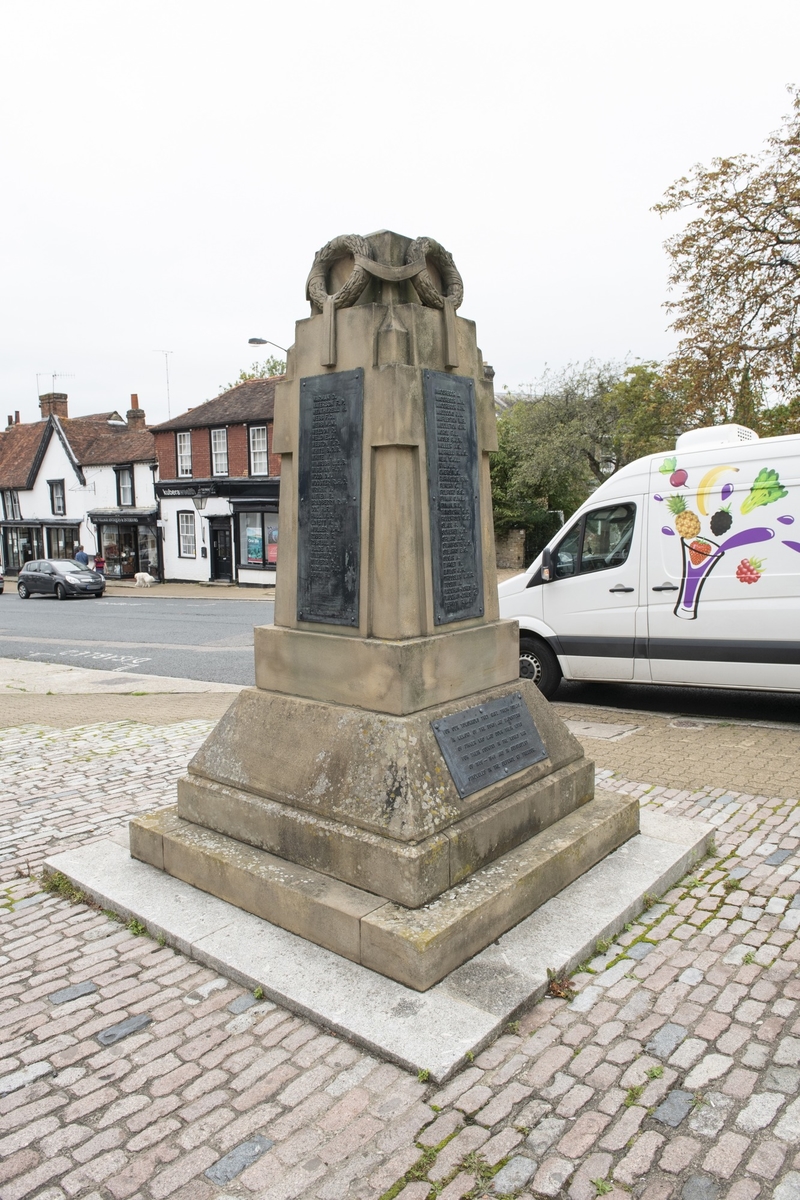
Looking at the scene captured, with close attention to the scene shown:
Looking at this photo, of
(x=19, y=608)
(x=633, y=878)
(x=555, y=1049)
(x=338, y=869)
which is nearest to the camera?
(x=555, y=1049)

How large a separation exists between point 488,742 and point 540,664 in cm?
499

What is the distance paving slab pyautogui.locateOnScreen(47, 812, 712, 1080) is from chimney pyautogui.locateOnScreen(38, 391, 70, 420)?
4480 centimetres

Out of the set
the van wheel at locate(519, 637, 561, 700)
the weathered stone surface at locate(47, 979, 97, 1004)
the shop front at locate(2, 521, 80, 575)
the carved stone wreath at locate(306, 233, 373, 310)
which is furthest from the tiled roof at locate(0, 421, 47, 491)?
the weathered stone surface at locate(47, 979, 97, 1004)

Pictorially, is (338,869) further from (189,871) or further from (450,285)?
(450,285)

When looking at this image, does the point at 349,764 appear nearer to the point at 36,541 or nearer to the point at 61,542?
the point at 61,542

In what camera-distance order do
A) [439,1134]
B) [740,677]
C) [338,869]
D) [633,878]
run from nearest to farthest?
1. [439,1134]
2. [338,869]
3. [633,878]
4. [740,677]

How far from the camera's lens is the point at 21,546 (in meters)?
45.0

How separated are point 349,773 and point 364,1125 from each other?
155 cm

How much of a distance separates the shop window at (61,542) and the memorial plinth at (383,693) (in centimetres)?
3927

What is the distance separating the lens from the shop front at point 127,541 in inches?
1436

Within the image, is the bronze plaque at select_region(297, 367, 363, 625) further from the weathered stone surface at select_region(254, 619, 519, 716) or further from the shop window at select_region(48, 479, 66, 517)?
the shop window at select_region(48, 479, 66, 517)

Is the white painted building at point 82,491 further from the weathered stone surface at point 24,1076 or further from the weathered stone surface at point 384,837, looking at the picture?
the weathered stone surface at point 24,1076

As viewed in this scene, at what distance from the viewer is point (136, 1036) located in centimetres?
313

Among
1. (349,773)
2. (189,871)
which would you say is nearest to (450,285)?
(349,773)
